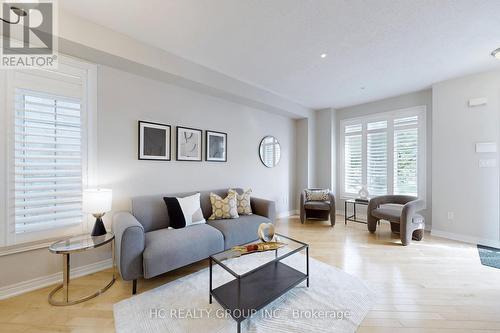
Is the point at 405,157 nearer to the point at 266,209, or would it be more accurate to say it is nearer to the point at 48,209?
the point at 266,209

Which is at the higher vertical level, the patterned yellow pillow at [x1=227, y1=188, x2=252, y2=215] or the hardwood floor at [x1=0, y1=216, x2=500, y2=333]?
the patterned yellow pillow at [x1=227, y1=188, x2=252, y2=215]

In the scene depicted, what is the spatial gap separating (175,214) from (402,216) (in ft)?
10.9

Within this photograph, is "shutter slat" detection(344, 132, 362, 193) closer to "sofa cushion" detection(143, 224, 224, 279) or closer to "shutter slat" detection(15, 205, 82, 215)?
"sofa cushion" detection(143, 224, 224, 279)

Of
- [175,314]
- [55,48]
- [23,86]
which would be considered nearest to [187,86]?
[55,48]

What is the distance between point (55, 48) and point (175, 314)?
2831 millimetres

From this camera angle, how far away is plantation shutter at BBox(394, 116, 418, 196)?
13.1ft

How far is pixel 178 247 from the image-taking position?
209 cm

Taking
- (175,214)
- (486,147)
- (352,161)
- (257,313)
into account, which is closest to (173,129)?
A: (175,214)

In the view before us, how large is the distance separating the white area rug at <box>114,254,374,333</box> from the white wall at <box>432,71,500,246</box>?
2.58 meters

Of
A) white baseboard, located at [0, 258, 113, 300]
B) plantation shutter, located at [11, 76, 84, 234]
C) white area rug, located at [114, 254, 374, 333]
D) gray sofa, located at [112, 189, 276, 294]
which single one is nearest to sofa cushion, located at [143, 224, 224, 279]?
gray sofa, located at [112, 189, 276, 294]

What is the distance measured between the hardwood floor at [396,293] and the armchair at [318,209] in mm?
977

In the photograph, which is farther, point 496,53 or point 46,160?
point 496,53

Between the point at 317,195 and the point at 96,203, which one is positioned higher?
the point at 96,203

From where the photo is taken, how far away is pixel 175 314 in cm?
168
